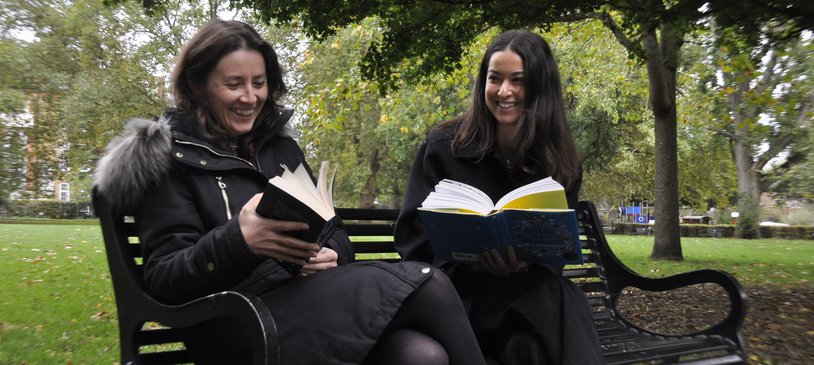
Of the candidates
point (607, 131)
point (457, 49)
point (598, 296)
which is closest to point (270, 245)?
point (598, 296)

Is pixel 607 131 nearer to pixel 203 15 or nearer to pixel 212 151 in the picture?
Result: pixel 203 15

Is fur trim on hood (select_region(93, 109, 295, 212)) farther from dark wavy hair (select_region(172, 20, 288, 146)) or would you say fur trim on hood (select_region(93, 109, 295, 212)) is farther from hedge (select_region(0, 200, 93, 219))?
hedge (select_region(0, 200, 93, 219))

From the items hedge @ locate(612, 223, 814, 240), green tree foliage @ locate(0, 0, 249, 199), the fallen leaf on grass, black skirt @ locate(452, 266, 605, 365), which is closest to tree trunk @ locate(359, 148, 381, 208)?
green tree foliage @ locate(0, 0, 249, 199)

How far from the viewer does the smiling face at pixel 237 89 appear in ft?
7.27

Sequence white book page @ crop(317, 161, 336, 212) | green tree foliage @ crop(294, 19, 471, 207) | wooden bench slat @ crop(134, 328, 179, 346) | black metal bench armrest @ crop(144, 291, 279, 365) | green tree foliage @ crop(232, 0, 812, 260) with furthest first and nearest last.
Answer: green tree foliage @ crop(294, 19, 471, 207), green tree foliage @ crop(232, 0, 812, 260), wooden bench slat @ crop(134, 328, 179, 346), white book page @ crop(317, 161, 336, 212), black metal bench armrest @ crop(144, 291, 279, 365)

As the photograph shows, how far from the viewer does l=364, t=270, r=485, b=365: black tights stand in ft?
5.84

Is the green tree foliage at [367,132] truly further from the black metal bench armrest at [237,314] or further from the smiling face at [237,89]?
the black metal bench armrest at [237,314]

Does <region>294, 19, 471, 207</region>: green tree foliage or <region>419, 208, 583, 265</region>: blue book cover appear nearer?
<region>419, 208, 583, 265</region>: blue book cover

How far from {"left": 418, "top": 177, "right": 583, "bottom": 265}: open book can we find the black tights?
1.19ft

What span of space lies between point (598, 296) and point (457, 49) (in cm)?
302

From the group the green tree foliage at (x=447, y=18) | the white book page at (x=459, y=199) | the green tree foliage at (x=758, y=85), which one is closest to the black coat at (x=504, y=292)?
the white book page at (x=459, y=199)

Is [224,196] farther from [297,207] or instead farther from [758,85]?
[758,85]

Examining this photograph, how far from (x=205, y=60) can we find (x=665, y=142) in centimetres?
963

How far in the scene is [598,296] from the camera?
3672mm
